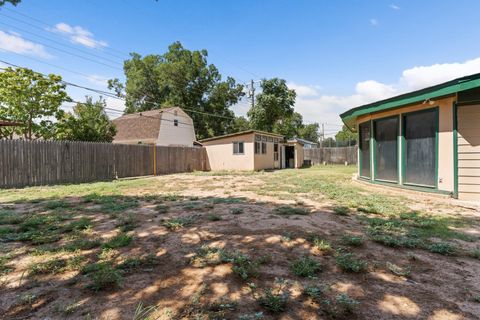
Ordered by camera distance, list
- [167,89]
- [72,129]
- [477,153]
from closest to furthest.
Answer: [477,153], [72,129], [167,89]

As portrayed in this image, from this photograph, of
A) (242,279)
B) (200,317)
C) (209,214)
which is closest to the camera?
(200,317)

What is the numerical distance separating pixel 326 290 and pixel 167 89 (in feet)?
103

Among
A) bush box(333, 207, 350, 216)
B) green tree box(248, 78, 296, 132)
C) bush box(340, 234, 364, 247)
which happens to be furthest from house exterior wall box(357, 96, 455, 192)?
green tree box(248, 78, 296, 132)

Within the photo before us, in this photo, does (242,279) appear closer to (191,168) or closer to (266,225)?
(266,225)

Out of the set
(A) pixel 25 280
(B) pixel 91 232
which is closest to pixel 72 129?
(B) pixel 91 232

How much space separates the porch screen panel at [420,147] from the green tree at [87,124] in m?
15.5

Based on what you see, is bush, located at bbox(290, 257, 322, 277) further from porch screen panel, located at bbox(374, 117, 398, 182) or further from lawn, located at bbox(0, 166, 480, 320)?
porch screen panel, located at bbox(374, 117, 398, 182)

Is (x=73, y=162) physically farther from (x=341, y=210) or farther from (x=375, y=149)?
(x=375, y=149)

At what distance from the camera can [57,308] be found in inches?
65.2

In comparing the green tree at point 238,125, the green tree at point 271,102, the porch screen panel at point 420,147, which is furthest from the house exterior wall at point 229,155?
the green tree at point 238,125

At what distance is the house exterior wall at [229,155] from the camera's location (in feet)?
52.0

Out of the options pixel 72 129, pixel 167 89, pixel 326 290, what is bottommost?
pixel 326 290

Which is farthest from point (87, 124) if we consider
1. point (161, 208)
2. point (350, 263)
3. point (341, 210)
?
point (350, 263)

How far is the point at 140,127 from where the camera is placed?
22.1 metres
